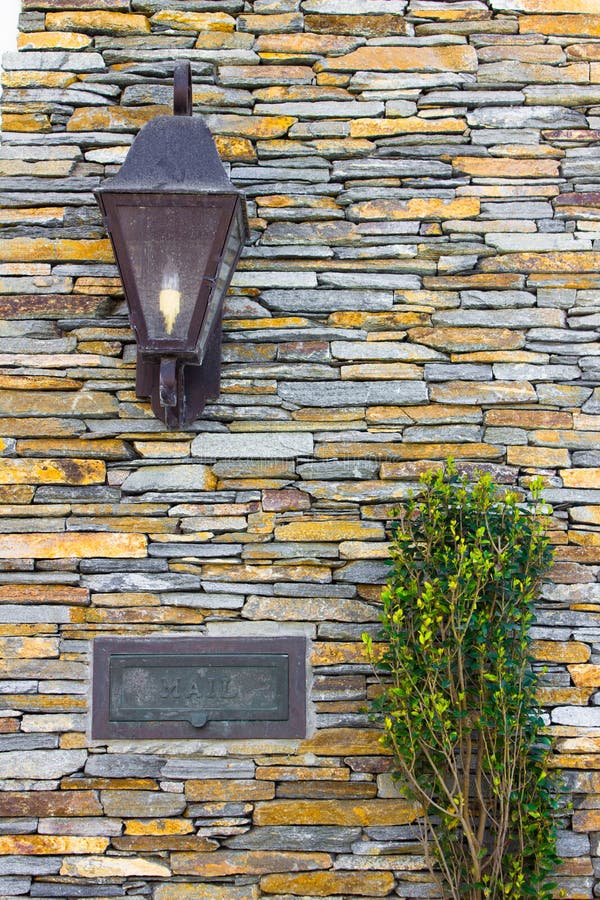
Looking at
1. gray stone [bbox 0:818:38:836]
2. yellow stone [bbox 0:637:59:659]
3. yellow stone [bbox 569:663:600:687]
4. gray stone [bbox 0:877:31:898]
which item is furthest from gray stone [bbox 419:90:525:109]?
gray stone [bbox 0:877:31:898]

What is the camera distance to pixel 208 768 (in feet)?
9.19

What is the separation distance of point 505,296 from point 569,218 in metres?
0.36

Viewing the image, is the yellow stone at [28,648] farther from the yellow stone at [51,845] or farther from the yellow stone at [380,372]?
the yellow stone at [380,372]

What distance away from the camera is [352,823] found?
2783mm

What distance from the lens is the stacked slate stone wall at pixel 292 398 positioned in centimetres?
279

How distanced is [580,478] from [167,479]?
1334 millimetres

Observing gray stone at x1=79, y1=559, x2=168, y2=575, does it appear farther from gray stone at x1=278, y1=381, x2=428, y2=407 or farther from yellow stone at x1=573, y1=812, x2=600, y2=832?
yellow stone at x1=573, y1=812, x2=600, y2=832

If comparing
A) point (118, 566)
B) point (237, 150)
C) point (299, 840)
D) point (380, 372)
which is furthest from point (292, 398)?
point (299, 840)

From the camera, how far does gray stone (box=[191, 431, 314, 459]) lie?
118 inches

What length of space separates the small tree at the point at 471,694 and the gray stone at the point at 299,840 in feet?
0.80

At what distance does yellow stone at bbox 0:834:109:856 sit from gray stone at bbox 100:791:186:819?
0.31 ft

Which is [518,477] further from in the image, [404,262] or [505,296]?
[404,262]

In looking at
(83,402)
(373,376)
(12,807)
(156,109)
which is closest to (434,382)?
(373,376)

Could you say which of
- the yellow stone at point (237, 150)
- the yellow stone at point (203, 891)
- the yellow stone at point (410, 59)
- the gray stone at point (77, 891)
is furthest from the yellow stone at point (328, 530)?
the yellow stone at point (410, 59)
